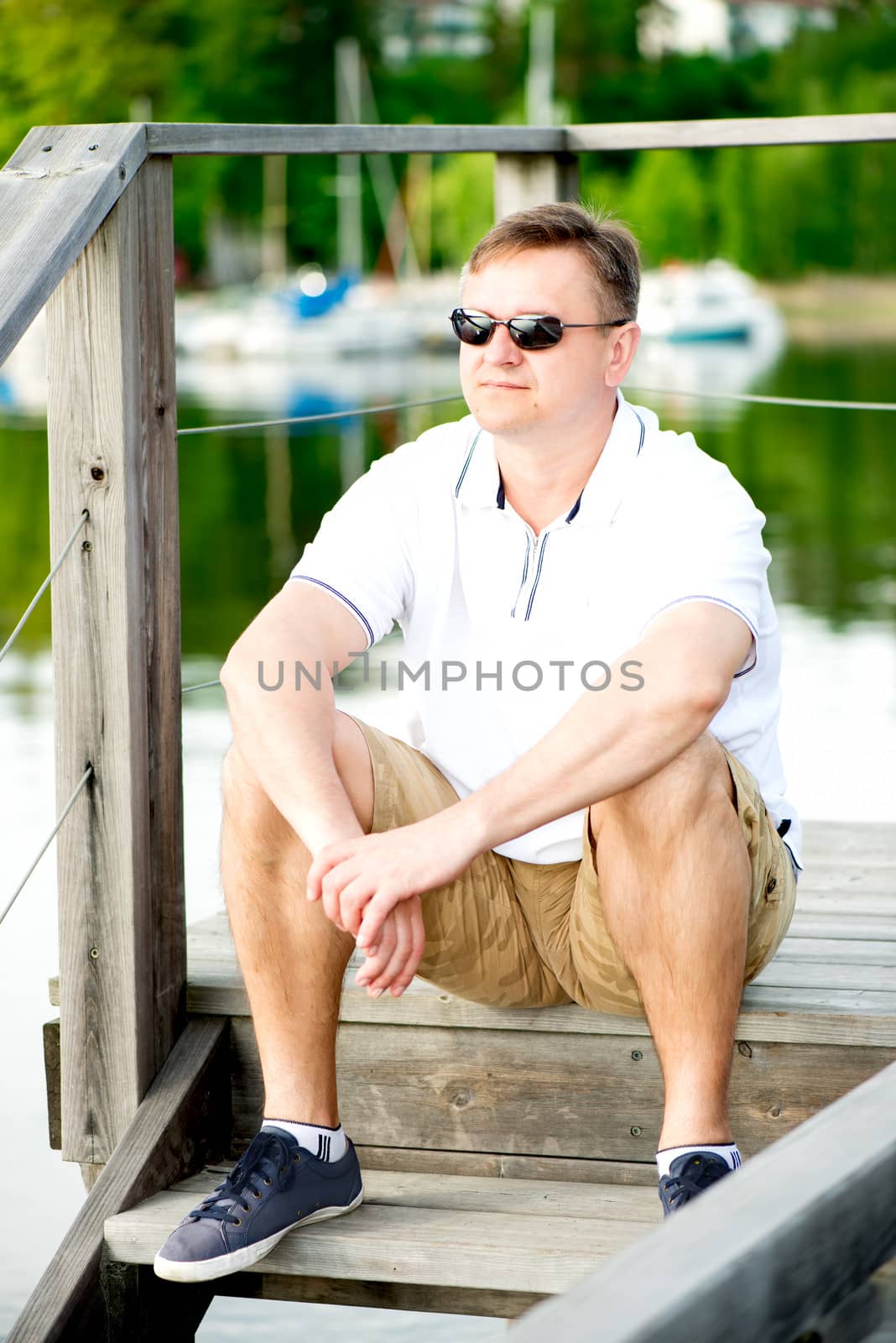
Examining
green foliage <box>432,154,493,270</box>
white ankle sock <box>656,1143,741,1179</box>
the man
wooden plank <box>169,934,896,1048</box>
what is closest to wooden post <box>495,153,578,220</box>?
the man

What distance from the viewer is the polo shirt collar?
202 cm

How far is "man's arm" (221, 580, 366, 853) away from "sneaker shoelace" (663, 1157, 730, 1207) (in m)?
0.47

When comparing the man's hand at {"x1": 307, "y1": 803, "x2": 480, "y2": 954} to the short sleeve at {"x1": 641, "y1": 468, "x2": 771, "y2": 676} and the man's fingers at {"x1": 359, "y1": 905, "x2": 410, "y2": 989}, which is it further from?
the short sleeve at {"x1": 641, "y1": 468, "x2": 771, "y2": 676}

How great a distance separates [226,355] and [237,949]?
28645mm

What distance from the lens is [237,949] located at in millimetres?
1906

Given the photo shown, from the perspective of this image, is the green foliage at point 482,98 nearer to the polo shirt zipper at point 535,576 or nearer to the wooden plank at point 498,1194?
the polo shirt zipper at point 535,576

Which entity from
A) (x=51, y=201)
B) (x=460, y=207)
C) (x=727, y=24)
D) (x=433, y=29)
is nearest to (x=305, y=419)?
(x=51, y=201)

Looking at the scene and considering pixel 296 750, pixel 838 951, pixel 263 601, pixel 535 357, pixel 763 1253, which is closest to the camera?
pixel 763 1253

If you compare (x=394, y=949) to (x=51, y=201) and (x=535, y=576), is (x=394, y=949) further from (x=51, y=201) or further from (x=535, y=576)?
(x=51, y=201)

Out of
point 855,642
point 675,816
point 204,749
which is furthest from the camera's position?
point 855,642

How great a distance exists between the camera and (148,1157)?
199 centimetres

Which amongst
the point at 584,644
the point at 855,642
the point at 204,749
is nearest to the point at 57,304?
the point at 584,644

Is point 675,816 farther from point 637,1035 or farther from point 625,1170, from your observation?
point 625,1170

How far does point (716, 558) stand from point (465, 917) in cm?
47
